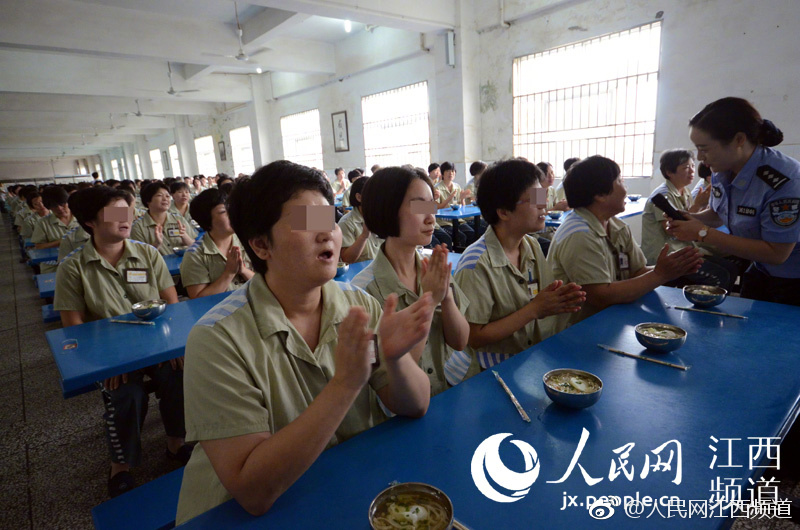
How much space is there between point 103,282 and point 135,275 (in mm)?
161

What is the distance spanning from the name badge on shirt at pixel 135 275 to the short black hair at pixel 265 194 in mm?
1757

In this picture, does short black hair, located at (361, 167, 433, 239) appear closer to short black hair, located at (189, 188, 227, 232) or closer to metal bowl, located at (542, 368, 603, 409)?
metal bowl, located at (542, 368, 603, 409)

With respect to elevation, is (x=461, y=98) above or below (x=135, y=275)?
above

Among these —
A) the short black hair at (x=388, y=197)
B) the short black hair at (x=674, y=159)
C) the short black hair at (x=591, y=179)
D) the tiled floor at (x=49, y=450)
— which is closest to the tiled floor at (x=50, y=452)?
the tiled floor at (x=49, y=450)

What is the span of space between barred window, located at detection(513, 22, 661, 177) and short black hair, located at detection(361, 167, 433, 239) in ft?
17.0

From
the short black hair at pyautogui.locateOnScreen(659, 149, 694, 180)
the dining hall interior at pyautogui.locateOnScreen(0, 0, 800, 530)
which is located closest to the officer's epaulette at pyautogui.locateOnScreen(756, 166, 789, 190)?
the dining hall interior at pyautogui.locateOnScreen(0, 0, 800, 530)

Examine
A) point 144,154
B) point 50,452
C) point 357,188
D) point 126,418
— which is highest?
point 144,154

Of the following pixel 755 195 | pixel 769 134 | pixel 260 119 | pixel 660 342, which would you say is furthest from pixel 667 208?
pixel 260 119

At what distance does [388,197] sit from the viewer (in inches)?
70.7

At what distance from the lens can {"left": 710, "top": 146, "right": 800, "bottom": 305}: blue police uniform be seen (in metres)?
2.18

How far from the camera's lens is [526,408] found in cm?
122

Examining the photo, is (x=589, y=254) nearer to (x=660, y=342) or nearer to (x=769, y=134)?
(x=660, y=342)

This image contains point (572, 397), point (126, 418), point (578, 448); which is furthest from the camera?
point (126, 418)

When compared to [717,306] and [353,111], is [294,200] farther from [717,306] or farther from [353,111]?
[353,111]
